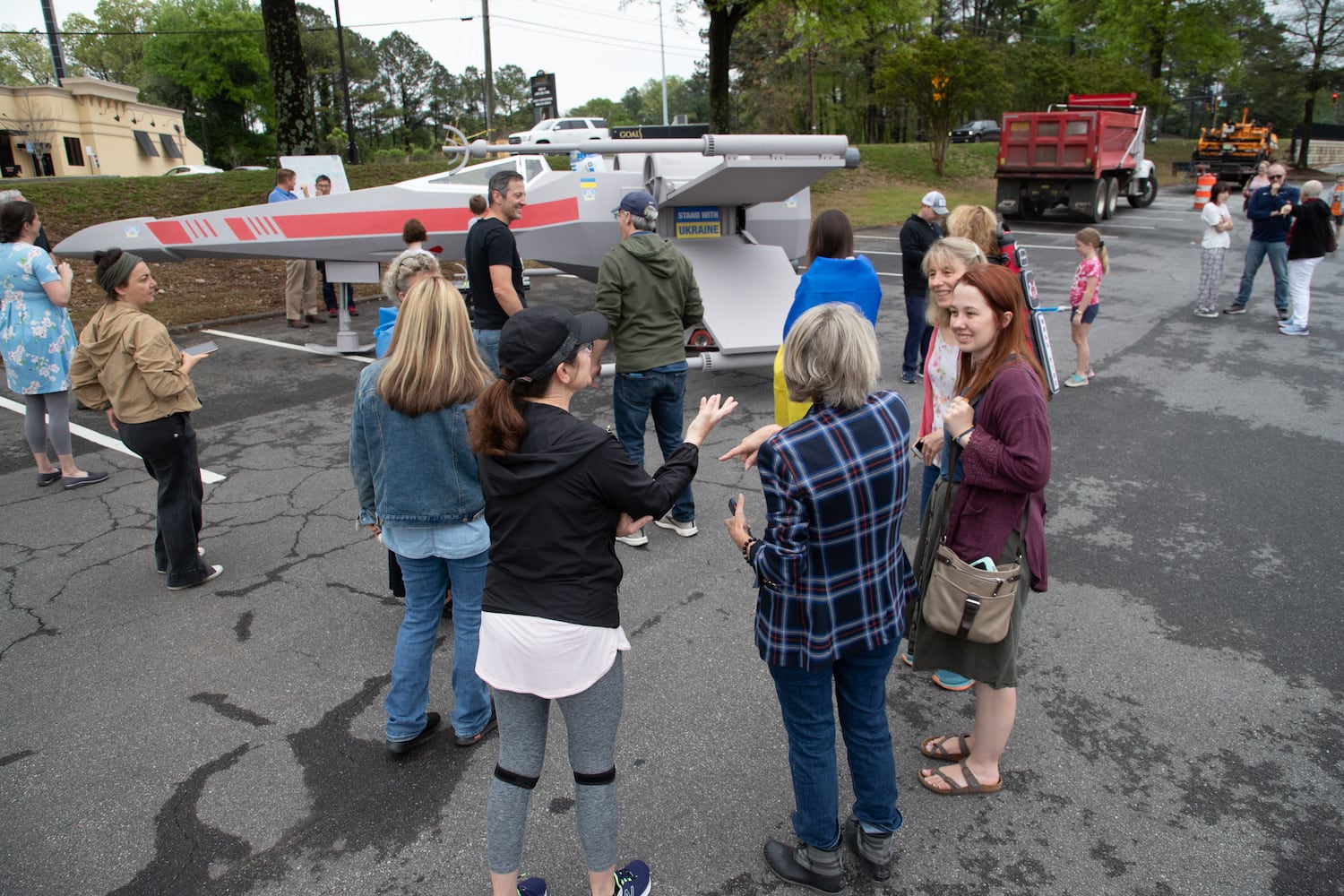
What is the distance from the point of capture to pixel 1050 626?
3660 mm

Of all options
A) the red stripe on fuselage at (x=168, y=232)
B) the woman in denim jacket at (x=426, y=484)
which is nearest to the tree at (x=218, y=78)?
the red stripe on fuselage at (x=168, y=232)

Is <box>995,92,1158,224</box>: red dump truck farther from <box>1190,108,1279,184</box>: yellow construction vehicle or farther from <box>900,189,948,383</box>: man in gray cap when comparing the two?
<box>900,189,948,383</box>: man in gray cap

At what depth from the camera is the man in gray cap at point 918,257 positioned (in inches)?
266

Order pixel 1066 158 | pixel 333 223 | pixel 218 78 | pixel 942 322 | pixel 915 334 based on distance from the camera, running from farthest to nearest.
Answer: pixel 218 78
pixel 1066 158
pixel 333 223
pixel 915 334
pixel 942 322

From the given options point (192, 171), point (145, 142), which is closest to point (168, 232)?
point (192, 171)

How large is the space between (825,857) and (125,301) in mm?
3764

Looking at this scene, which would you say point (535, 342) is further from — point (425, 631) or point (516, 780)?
point (425, 631)

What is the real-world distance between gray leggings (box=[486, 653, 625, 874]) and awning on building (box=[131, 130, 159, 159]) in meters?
52.9

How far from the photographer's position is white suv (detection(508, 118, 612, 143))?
8898 millimetres

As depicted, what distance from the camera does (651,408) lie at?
14.6 feet

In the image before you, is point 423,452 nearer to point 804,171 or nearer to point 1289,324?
point 804,171

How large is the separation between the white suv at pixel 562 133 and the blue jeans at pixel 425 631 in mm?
6129

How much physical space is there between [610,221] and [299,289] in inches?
177

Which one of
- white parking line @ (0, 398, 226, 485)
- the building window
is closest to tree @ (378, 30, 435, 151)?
the building window
